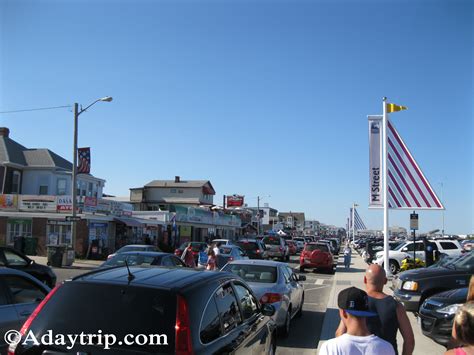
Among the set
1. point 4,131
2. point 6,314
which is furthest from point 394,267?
point 4,131

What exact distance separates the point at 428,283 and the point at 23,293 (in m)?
8.01

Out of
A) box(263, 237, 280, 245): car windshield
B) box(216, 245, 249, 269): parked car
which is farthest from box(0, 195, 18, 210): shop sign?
box(263, 237, 280, 245): car windshield

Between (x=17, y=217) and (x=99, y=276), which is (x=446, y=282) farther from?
(x=17, y=217)

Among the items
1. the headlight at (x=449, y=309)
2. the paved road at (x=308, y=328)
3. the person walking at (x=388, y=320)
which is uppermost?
the person walking at (x=388, y=320)

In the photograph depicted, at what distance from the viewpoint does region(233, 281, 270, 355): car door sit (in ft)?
16.4

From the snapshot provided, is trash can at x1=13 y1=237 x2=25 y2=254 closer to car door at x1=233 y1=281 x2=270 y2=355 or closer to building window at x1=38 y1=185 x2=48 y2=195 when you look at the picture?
building window at x1=38 y1=185 x2=48 y2=195

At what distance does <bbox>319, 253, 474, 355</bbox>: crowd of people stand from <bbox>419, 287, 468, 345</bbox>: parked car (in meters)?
3.19

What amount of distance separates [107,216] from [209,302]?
30.2 metres

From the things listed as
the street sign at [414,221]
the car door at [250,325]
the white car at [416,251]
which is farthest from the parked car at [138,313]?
the white car at [416,251]

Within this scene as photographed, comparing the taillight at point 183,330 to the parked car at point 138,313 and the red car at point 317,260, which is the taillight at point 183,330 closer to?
the parked car at point 138,313

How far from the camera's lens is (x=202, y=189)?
6938cm

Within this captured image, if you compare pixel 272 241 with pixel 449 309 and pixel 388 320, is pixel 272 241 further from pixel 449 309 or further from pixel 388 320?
pixel 388 320

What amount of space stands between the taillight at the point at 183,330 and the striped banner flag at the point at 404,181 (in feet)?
44.6

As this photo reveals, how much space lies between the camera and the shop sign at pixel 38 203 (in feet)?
105
